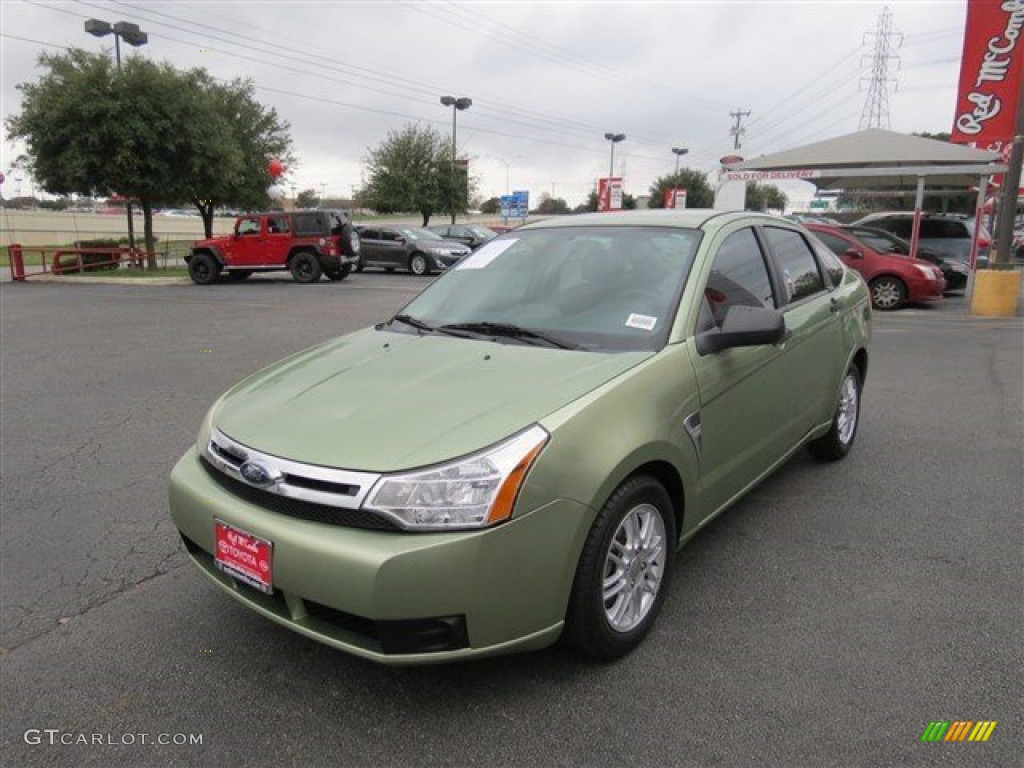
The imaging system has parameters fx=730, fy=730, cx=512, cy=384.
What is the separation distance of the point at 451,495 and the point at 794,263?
298 centimetres

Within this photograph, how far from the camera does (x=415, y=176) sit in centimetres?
4122

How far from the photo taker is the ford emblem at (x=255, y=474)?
238 cm

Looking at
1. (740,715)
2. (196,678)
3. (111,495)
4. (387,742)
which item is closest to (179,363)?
(111,495)

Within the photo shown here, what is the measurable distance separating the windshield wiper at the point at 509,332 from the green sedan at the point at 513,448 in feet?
0.05

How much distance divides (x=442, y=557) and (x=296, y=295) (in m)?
15.4

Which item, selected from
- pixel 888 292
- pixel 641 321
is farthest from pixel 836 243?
pixel 641 321

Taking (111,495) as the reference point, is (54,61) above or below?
above

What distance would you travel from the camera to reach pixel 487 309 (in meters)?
3.48

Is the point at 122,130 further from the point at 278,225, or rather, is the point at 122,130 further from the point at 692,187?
the point at 692,187

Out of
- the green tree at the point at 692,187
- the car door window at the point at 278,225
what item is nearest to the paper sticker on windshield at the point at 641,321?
the car door window at the point at 278,225

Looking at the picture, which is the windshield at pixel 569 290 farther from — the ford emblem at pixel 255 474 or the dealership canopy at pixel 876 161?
the dealership canopy at pixel 876 161

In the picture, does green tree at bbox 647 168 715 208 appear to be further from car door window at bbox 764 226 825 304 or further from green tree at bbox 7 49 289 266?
car door window at bbox 764 226 825 304

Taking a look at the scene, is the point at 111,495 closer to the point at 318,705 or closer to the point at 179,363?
the point at 318,705

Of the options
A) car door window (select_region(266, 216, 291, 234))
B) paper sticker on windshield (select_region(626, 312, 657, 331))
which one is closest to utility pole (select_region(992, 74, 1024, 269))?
paper sticker on windshield (select_region(626, 312, 657, 331))
